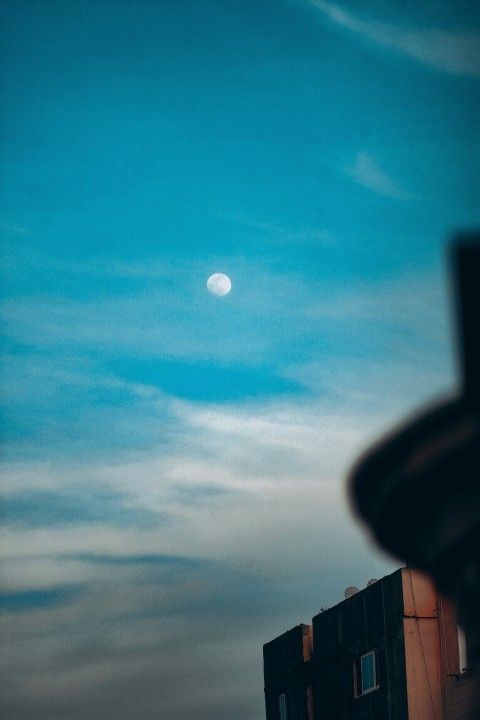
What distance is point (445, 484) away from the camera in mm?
7434

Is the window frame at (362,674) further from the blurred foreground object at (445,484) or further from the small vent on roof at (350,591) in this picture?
the blurred foreground object at (445,484)

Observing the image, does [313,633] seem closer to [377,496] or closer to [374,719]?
[374,719]

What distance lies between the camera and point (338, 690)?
32281 millimetres

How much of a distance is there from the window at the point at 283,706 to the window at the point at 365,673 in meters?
5.51

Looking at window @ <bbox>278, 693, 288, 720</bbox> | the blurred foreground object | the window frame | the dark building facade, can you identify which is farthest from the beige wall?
the blurred foreground object

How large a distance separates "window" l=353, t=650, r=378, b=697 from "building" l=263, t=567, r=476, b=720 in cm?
3

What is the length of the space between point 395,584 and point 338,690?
16.9 ft

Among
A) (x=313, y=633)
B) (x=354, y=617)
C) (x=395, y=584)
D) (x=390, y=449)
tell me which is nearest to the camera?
(x=390, y=449)

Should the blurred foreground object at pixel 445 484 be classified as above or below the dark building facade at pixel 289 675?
below

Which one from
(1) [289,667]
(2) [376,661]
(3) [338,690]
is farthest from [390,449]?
(1) [289,667]

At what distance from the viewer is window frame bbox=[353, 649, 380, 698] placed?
99.2 ft

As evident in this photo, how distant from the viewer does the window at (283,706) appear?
118ft

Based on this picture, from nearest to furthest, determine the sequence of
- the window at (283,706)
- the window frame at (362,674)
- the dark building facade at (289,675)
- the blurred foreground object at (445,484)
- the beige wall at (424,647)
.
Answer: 1. the blurred foreground object at (445,484)
2. the beige wall at (424,647)
3. the window frame at (362,674)
4. the dark building facade at (289,675)
5. the window at (283,706)

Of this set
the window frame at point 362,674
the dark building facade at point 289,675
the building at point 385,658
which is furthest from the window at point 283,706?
the window frame at point 362,674
